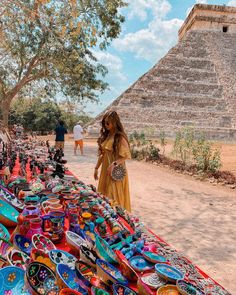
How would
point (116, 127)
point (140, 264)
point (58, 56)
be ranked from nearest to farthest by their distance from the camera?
point (140, 264), point (116, 127), point (58, 56)

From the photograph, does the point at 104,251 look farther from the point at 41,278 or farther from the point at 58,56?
the point at 58,56

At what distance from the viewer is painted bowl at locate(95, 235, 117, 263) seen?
167cm

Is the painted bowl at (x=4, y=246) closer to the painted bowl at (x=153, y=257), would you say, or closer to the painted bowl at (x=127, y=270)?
the painted bowl at (x=127, y=270)

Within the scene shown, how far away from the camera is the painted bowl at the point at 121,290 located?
1.38 metres

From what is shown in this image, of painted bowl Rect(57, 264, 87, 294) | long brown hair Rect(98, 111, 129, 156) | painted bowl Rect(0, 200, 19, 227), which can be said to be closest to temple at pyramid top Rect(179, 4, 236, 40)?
long brown hair Rect(98, 111, 129, 156)

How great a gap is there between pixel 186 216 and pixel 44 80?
13458mm

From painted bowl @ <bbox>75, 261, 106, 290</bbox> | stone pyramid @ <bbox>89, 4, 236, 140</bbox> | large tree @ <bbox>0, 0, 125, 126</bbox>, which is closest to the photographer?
painted bowl @ <bbox>75, 261, 106, 290</bbox>

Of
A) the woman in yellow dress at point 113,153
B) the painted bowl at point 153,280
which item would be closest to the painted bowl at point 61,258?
the painted bowl at point 153,280

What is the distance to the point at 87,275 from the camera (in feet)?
4.86

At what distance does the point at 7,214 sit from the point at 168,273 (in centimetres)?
118

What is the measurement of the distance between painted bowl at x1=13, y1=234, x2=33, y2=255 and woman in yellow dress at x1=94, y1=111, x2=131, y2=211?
185cm

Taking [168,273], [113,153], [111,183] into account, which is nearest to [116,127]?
[113,153]

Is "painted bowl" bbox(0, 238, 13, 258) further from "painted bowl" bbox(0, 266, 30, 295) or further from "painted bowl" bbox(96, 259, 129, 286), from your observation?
"painted bowl" bbox(96, 259, 129, 286)

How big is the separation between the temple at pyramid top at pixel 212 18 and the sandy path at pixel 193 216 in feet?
93.0
